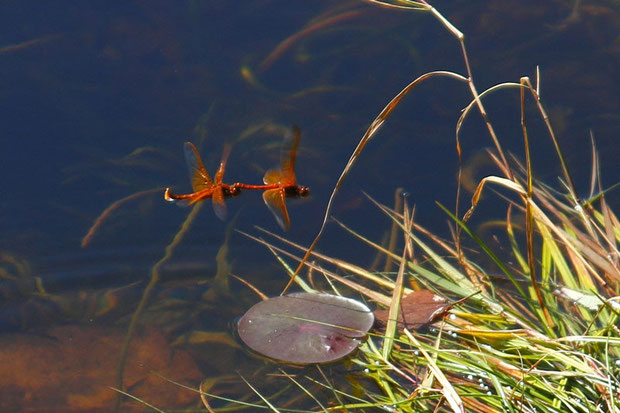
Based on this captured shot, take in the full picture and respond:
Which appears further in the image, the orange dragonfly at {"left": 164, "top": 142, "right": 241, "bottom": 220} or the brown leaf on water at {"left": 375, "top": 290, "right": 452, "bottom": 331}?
the orange dragonfly at {"left": 164, "top": 142, "right": 241, "bottom": 220}

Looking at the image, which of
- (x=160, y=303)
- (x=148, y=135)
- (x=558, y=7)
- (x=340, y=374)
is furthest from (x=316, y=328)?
(x=558, y=7)

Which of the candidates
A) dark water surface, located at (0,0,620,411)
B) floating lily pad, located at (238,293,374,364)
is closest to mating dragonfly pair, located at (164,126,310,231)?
dark water surface, located at (0,0,620,411)

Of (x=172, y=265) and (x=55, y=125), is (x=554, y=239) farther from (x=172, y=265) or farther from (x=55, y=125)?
(x=55, y=125)

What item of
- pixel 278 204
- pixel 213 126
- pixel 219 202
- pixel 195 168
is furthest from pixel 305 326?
pixel 213 126

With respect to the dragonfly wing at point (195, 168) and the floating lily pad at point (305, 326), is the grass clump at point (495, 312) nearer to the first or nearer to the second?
the floating lily pad at point (305, 326)

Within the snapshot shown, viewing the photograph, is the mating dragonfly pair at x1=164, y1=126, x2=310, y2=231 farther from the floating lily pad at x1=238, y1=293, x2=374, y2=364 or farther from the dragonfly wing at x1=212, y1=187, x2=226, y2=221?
the floating lily pad at x1=238, y1=293, x2=374, y2=364
